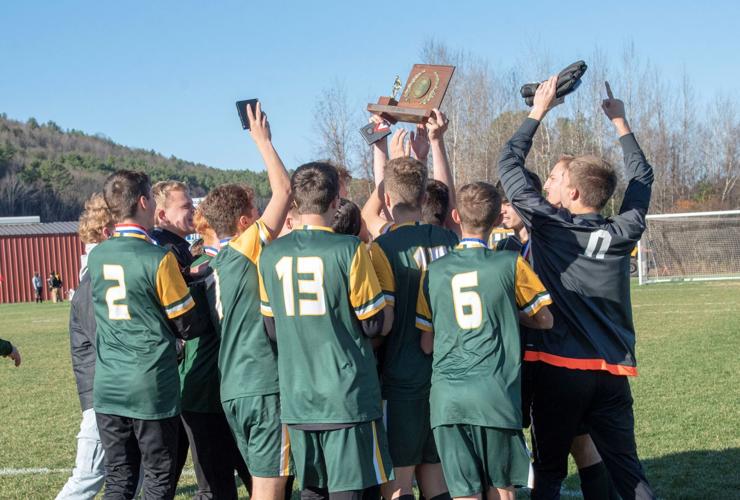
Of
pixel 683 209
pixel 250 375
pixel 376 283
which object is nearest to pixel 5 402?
pixel 250 375

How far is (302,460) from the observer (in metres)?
4.09

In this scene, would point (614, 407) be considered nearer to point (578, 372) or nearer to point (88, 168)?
point (578, 372)

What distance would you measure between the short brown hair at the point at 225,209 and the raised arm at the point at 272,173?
1.10 feet

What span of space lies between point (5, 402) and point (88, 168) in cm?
10653

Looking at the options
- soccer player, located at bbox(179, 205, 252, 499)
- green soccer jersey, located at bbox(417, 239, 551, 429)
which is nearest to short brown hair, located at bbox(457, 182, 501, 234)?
green soccer jersey, located at bbox(417, 239, 551, 429)

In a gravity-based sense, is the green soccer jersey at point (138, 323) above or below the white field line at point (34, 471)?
above

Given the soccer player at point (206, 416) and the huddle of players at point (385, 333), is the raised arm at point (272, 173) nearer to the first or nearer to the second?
the huddle of players at point (385, 333)

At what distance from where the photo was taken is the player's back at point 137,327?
4379 millimetres

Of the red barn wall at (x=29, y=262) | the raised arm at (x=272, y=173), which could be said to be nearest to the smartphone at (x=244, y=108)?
the raised arm at (x=272, y=173)

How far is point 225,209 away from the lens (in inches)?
184

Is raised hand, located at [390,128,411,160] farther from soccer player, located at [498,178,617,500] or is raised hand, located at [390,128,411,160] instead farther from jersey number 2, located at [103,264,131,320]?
jersey number 2, located at [103,264,131,320]

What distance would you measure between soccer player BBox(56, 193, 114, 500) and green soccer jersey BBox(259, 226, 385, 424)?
1.65m

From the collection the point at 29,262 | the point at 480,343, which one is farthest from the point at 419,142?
the point at 29,262

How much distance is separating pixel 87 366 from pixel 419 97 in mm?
2715
